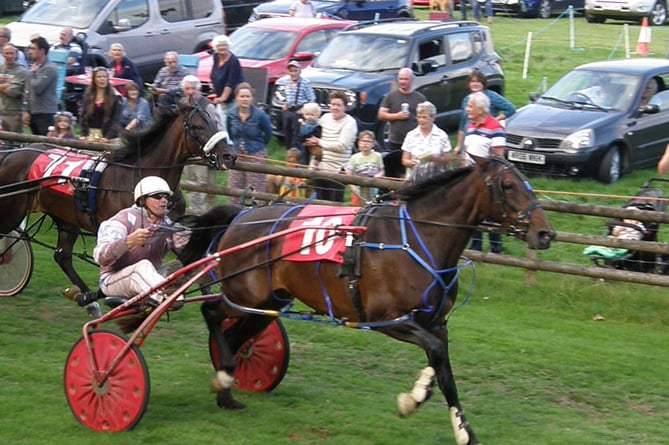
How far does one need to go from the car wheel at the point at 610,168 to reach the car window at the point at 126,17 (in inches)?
367

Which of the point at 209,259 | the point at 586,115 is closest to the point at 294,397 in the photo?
the point at 209,259

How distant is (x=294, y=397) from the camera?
28.5 feet

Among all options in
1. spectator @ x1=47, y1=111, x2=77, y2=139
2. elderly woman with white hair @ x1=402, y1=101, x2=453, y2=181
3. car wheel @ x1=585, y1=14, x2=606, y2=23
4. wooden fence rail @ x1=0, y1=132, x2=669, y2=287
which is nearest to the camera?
wooden fence rail @ x1=0, y1=132, x2=669, y2=287

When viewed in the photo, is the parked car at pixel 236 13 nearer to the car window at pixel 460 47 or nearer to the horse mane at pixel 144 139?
the car window at pixel 460 47

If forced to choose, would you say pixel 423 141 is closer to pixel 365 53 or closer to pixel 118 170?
pixel 118 170

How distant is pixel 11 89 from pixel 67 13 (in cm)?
565

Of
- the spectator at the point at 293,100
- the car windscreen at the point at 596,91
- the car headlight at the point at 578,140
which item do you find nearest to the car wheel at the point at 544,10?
the car windscreen at the point at 596,91

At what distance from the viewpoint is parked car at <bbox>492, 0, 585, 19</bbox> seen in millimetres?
34531

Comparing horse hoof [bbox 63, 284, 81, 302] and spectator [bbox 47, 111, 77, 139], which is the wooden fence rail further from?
spectator [bbox 47, 111, 77, 139]

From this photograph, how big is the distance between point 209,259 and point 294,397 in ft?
4.69

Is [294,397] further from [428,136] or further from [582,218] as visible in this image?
[582,218]

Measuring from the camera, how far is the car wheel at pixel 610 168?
1573 cm

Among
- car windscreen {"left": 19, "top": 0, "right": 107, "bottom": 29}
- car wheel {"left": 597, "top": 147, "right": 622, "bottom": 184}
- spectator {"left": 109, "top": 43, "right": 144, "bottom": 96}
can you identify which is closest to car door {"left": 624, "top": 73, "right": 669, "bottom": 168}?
car wheel {"left": 597, "top": 147, "right": 622, "bottom": 184}

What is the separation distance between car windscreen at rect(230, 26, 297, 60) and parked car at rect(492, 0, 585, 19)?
53.1 feet
